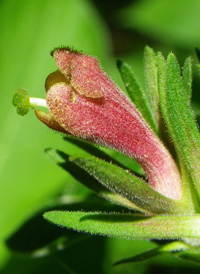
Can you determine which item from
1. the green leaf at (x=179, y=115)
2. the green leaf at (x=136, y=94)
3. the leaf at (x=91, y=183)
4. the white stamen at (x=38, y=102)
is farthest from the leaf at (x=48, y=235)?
the white stamen at (x=38, y=102)

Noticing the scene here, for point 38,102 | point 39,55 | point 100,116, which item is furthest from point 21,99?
point 39,55

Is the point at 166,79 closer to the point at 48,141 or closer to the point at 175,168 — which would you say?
the point at 175,168

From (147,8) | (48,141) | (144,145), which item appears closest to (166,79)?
(144,145)

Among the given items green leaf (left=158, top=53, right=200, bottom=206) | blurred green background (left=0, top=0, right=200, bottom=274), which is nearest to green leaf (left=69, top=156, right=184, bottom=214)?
green leaf (left=158, top=53, right=200, bottom=206)

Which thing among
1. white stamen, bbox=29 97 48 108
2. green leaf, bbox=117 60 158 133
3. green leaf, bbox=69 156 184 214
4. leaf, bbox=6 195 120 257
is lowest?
leaf, bbox=6 195 120 257

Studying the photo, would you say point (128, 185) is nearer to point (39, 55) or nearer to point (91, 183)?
point (91, 183)

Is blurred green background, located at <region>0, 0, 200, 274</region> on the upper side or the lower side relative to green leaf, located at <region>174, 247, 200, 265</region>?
upper

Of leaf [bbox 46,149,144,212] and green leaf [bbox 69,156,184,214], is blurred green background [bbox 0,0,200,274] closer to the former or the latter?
leaf [bbox 46,149,144,212]
